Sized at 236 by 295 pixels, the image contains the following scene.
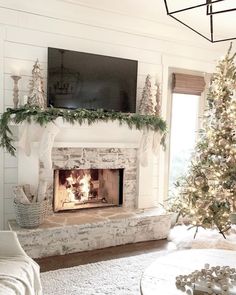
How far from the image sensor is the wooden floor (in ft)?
10.4

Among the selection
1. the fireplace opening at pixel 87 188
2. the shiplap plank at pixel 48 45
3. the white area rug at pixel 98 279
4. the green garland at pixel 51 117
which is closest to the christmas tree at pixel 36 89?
the green garland at pixel 51 117

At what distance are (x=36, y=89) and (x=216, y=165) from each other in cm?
203

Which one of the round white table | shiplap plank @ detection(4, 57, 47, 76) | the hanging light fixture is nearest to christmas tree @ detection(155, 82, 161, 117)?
the hanging light fixture

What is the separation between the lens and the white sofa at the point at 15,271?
72.4 inches

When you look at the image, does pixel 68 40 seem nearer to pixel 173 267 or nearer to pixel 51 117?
pixel 51 117

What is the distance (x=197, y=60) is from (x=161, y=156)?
5.09 ft

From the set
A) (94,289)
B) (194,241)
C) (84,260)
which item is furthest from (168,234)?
(94,289)

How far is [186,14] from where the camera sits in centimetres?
385

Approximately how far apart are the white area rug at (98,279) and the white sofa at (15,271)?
20.6 inches

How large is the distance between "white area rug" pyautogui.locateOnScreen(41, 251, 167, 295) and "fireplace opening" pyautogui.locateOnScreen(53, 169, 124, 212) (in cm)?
107

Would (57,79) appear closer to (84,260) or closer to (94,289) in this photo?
(84,260)

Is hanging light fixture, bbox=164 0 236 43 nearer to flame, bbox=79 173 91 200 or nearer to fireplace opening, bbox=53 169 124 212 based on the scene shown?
fireplace opening, bbox=53 169 124 212

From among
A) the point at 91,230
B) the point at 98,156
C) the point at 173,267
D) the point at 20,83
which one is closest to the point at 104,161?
the point at 98,156

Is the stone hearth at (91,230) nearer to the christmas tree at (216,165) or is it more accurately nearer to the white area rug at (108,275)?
the white area rug at (108,275)
